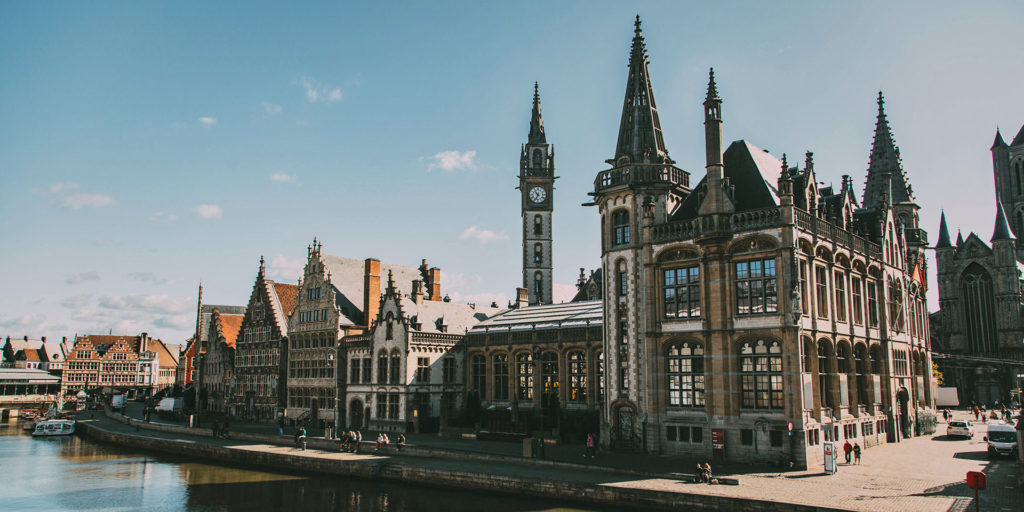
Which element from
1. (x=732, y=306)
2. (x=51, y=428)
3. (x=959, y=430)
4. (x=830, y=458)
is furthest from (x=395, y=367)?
(x=51, y=428)

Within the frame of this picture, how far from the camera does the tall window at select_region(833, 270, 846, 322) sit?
126ft

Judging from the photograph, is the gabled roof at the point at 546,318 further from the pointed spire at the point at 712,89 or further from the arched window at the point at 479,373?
the pointed spire at the point at 712,89

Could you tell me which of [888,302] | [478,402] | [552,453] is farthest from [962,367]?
[552,453]

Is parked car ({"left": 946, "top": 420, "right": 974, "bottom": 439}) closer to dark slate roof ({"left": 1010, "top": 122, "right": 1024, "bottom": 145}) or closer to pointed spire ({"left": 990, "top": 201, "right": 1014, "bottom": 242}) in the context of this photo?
pointed spire ({"left": 990, "top": 201, "right": 1014, "bottom": 242})

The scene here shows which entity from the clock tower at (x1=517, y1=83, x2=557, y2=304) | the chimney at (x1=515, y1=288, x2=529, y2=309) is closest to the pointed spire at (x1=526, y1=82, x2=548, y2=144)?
the clock tower at (x1=517, y1=83, x2=557, y2=304)

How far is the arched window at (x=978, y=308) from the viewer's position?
89438 mm

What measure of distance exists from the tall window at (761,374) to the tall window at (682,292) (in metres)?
3.34

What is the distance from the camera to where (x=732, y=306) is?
35.2m

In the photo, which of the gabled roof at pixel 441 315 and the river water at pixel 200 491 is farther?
the gabled roof at pixel 441 315

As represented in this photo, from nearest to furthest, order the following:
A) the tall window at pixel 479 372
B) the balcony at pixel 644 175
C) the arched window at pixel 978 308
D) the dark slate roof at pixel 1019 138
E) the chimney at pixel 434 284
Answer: the balcony at pixel 644 175
the tall window at pixel 479 372
the chimney at pixel 434 284
the arched window at pixel 978 308
the dark slate roof at pixel 1019 138

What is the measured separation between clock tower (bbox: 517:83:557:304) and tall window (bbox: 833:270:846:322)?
40572 mm

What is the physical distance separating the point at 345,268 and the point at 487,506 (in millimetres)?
39363

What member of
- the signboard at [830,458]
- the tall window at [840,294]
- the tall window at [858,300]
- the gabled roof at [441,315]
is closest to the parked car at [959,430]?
the tall window at [858,300]

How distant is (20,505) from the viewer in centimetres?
3288
